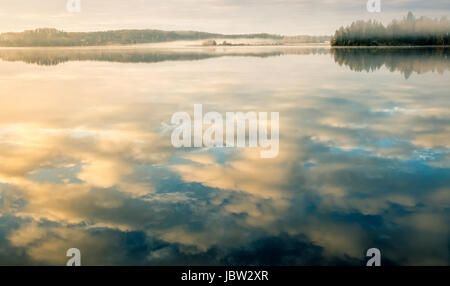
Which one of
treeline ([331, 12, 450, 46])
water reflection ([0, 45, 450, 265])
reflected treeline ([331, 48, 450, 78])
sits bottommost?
water reflection ([0, 45, 450, 265])

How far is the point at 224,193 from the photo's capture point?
12445 millimetres

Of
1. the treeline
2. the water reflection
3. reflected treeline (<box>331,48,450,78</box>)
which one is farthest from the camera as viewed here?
the treeline

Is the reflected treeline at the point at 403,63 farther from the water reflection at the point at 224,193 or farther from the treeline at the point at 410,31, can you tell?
the treeline at the point at 410,31

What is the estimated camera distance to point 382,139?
18609mm

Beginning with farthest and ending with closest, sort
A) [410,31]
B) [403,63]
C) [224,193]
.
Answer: [410,31], [403,63], [224,193]

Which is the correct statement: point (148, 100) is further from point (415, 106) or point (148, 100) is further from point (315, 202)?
point (315, 202)

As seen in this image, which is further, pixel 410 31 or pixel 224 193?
pixel 410 31

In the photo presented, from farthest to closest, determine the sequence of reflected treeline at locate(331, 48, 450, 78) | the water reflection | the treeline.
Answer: the treeline < reflected treeline at locate(331, 48, 450, 78) < the water reflection

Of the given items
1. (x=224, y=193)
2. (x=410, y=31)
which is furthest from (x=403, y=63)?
(x=410, y=31)

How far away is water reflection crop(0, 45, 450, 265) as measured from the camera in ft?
30.7

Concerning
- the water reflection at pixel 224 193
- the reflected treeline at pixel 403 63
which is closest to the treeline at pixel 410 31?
the reflected treeline at pixel 403 63

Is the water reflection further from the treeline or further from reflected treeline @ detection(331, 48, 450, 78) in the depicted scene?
the treeline

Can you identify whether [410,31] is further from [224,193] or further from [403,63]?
[224,193]

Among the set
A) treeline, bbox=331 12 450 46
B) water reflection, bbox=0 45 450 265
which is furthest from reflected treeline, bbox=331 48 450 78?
treeline, bbox=331 12 450 46
